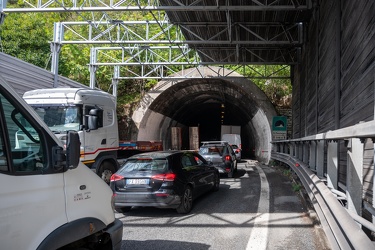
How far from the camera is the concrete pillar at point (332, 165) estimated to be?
17.2 feet

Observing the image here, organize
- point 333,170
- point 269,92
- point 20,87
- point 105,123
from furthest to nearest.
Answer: point 269,92
point 20,87
point 105,123
point 333,170

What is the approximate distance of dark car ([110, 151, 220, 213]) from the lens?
26.0 feet

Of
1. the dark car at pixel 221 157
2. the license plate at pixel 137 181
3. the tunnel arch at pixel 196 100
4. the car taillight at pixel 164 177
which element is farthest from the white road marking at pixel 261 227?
the tunnel arch at pixel 196 100

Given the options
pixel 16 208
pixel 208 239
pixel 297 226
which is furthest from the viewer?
pixel 297 226

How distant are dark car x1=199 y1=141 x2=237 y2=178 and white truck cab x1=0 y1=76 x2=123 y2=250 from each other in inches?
450

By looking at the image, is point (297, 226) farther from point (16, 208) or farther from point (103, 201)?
point (16, 208)

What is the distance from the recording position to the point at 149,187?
8.00m

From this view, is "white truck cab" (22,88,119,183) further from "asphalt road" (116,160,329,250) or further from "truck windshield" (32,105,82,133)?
"asphalt road" (116,160,329,250)

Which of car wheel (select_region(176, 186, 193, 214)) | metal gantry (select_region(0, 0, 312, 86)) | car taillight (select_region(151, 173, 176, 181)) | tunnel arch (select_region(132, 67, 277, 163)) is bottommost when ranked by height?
car wheel (select_region(176, 186, 193, 214))

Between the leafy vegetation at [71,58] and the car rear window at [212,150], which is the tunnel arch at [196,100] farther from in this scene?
the car rear window at [212,150]

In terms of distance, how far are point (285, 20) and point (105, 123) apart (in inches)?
301

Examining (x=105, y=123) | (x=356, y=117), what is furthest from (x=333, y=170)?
(x=105, y=123)

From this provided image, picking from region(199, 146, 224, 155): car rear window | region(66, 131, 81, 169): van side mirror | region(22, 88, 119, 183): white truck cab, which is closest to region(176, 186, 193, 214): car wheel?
region(22, 88, 119, 183): white truck cab

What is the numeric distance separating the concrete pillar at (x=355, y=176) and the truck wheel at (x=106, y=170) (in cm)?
885
